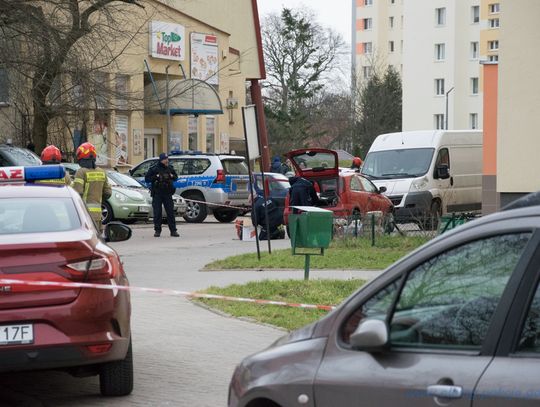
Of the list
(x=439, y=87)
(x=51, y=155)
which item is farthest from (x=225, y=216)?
(x=439, y=87)

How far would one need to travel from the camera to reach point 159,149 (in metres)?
48.9

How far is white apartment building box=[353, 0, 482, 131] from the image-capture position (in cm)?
8994

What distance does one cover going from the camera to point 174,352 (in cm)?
1016

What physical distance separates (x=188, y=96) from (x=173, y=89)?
6.80 feet

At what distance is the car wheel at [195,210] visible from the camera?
31.3 metres

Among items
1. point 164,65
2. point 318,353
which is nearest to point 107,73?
point 164,65

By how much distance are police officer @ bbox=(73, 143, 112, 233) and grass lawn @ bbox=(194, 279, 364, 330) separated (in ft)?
5.96

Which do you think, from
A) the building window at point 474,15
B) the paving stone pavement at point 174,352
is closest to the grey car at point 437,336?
the paving stone pavement at point 174,352

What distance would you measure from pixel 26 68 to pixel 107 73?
4.45 metres

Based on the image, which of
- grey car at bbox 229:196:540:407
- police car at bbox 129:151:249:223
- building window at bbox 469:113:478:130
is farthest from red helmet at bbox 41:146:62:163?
building window at bbox 469:113:478:130

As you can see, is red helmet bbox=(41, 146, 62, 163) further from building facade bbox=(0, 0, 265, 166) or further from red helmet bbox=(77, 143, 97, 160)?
building facade bbox=(0, 0, 265, 166)

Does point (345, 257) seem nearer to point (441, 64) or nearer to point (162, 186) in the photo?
point (162, 186)

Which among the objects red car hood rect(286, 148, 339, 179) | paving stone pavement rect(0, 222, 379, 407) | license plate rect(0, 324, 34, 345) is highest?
red car hood rect(286, 148, 339, 179)

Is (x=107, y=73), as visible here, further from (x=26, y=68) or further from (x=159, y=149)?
(x=159, y=149)
